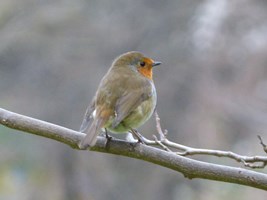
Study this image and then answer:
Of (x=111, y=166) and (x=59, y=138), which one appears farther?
(x=111, y=166)

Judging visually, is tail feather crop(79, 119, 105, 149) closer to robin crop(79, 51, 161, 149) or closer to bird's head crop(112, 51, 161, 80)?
robin crop(79, 51, 161, 149)

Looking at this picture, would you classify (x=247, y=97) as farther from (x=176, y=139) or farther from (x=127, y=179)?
(x=127, y=179)

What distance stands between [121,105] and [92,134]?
53 cm

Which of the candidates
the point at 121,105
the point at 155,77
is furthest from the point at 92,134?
the point at 155,77

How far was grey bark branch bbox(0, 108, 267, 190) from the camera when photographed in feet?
12.1

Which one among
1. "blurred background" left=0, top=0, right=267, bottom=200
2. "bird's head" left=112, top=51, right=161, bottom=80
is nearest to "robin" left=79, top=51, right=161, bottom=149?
"bird's head" left=112, top=51, right=161, bottom=80

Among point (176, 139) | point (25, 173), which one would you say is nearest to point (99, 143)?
point (25, 173)

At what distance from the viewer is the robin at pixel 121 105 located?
14.0 feet

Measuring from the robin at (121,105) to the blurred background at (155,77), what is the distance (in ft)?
14.8

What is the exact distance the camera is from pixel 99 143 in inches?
157

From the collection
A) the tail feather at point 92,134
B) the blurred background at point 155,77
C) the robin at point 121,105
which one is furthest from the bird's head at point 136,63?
the blurred background at point 155,77

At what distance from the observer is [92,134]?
12.7 ft

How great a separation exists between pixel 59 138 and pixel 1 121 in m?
0.32

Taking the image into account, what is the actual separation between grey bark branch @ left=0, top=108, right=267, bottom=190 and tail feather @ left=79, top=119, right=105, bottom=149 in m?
0.05
